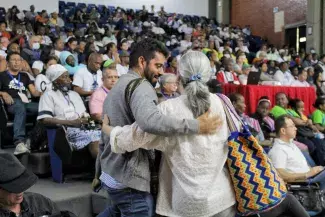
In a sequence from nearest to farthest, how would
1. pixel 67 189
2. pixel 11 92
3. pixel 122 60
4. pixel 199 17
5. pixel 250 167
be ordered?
pixel 250 167 < pixel 67 189 < pixel 11 92 < pixel 122 60 < pixel 199 17

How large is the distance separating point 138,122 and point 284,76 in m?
8.96

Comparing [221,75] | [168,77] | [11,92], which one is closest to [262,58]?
[221,75]

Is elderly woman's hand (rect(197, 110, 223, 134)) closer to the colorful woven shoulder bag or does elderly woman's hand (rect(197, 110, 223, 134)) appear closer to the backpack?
the colorful woven shoulder bag

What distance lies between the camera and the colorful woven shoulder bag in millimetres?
1776

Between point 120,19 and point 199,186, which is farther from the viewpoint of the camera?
point 120,19

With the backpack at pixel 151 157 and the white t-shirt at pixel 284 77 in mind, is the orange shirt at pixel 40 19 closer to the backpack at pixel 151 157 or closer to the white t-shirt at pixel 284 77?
the white t-shirt at pixel 284 77

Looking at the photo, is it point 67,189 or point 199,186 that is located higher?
point 199,186

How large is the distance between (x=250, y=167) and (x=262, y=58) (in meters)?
10.7

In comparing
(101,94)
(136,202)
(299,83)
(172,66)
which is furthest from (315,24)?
(136,202)

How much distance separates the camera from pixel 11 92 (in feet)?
15.4

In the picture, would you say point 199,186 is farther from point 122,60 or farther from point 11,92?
point 122,60

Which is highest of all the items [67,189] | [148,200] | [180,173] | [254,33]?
[254,33]

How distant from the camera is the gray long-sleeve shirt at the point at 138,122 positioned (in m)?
1.64

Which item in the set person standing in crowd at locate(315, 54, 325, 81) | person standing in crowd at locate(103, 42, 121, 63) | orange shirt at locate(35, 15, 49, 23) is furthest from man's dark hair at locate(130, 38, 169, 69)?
orange shirt at locate(35, 15, 49, 23)
